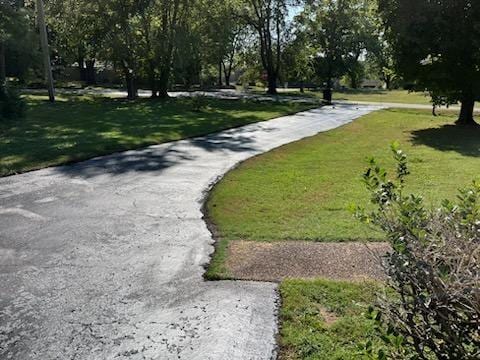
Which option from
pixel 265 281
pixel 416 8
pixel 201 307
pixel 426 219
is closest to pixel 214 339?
pixel 201 307

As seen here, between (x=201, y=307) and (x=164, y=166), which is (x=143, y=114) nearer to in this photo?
(x=164, y=166)

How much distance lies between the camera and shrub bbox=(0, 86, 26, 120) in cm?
1697

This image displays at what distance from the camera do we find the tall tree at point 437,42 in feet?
46.9

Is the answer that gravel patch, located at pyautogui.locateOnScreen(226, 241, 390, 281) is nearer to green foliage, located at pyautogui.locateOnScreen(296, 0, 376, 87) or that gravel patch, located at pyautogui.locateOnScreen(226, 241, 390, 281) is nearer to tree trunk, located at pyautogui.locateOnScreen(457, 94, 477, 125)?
tree trunk, located at pyautogui.locateOnScreen(457, 94, 477, 125)

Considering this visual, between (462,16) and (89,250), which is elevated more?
(462,16)

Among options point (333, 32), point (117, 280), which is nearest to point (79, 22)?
point (333, 32)

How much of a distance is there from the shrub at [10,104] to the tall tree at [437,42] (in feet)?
44.7

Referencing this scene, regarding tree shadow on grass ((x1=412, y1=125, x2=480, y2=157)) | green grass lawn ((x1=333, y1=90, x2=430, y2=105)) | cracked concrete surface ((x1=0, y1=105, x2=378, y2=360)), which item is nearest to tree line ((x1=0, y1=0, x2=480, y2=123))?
tree shadow on grass ((x1=412, y1=125, x2=480, y2=157))

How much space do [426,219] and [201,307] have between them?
2.25 metres

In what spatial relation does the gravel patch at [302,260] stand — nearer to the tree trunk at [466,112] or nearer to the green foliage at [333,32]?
the tree trunk at [466,112]

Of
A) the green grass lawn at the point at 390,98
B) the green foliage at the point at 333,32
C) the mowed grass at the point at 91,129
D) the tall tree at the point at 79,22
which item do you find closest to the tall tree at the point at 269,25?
the green foliage at the point at 333,32

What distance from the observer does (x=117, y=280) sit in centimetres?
439

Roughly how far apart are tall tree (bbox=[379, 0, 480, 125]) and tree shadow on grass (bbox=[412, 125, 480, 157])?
4.37 ft

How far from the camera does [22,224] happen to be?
6.01 m
